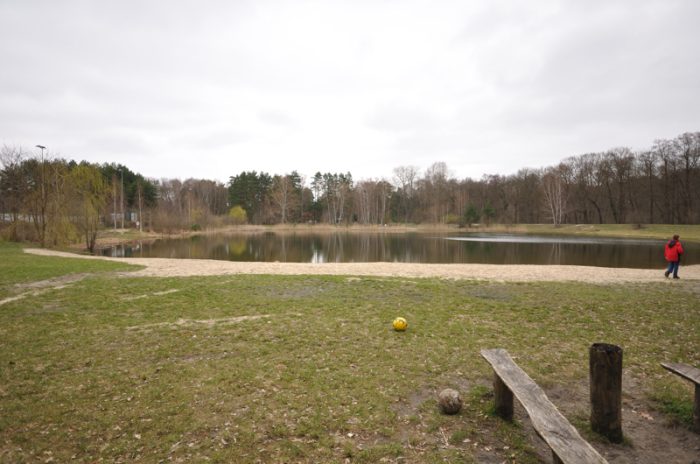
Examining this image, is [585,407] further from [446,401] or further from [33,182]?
[33,182]

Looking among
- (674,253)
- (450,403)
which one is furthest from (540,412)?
(674,253)

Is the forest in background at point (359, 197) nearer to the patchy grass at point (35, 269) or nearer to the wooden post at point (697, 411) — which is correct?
the patchy grass at point (35, 269)

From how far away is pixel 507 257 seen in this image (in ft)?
96.8

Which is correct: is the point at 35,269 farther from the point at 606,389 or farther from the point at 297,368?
the point at 606,389

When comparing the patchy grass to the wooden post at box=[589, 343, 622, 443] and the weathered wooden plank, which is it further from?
the weathered wooden plank

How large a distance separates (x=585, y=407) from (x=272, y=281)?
11.0 m

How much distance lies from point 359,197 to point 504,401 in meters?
92.4

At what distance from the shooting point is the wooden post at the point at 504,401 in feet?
15.0

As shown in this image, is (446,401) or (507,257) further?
(507,257)

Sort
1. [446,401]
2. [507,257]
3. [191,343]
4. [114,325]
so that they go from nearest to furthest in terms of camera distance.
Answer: [446,401] < [191,343] < [114,325] < [507,257]

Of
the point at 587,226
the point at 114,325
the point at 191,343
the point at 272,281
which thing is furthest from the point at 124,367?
the point at 587,226

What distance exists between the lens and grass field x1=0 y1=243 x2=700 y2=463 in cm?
409

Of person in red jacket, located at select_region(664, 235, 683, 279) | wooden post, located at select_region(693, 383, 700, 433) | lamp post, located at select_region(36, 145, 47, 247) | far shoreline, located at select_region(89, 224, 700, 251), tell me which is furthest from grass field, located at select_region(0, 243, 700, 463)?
far shoreline, located at select_region(89, 224, 700, 251)

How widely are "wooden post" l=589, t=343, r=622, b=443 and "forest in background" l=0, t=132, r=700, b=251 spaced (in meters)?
37.3
